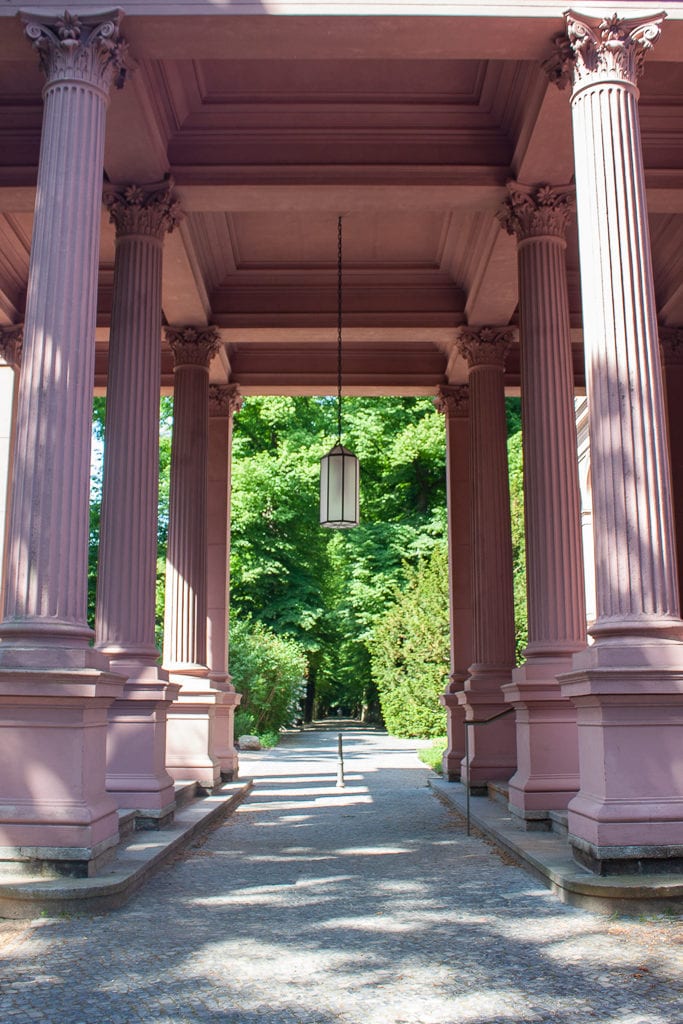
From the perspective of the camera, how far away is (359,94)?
13219mm

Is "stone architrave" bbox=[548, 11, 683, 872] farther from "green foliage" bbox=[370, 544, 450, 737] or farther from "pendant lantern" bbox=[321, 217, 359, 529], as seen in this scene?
"green foliage" bbox=[370, 544, 450, 737]

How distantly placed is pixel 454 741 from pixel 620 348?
11327 mm

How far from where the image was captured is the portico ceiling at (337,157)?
10336 mm

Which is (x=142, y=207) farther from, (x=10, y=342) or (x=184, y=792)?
(x=184, y=792)

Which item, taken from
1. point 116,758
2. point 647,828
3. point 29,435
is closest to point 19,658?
point 29,435

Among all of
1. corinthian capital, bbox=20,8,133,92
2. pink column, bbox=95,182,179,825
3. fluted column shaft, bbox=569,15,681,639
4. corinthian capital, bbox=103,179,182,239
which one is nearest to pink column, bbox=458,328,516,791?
pink column, bbox=95,182,179,825

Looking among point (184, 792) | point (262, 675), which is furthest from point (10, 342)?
point (262, 675)

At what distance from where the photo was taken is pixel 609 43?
32.1 feet

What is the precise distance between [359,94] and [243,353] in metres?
8.74

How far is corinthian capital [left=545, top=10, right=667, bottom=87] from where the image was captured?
9773 mm

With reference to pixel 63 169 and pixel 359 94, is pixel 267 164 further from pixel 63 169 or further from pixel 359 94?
pixel 63 169

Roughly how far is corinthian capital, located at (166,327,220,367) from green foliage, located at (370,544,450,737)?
1651 centimetres

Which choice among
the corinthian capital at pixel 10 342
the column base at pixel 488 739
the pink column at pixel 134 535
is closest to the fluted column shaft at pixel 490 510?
the column base at pixel 488 739

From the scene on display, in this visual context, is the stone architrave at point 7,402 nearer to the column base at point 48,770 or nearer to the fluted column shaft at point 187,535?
the fluted column shaft at point 187,535
